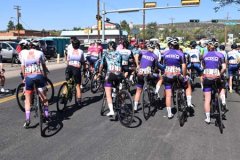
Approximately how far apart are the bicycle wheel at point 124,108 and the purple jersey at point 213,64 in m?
2.02

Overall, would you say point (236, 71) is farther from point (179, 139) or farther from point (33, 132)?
point (33, 132)

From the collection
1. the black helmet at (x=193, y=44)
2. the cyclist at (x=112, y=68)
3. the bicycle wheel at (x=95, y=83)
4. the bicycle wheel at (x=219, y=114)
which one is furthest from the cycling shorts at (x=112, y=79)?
the black helmet at (x=193, y=44)

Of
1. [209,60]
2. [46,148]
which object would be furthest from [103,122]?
[209,60]

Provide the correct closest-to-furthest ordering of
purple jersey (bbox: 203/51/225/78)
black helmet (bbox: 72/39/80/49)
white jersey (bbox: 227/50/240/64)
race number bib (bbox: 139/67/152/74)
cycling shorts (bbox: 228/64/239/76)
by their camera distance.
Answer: purple jersey (bbox: 203/51/225/78), race number bib (bbox: 139/67/152/74), black helmet (bbox: 72/39/80/49), white jersey (bbox: 227/50/240/64), cycling shorts (bbox: 228/64/239/76)

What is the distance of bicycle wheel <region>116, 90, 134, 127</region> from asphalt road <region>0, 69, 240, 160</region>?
0.17 meters

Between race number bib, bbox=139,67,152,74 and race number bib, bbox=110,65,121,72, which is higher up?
race number bib, bbox=110,65,121,72

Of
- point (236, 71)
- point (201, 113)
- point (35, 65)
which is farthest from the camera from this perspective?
point (236, 71)

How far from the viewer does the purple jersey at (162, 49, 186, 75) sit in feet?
29.7

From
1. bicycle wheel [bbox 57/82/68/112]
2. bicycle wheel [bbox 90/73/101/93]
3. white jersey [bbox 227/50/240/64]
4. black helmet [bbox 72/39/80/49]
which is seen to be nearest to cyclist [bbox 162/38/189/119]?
black helmet [bbox 72/39/80/49]

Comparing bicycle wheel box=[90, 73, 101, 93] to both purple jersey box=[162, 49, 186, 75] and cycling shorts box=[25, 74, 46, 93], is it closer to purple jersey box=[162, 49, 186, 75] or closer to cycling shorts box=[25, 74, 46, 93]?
purple jersey box=[162, 49, 186, 75]

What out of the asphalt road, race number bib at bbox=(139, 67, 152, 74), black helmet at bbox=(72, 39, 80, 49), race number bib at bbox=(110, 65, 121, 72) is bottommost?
the asphalt road

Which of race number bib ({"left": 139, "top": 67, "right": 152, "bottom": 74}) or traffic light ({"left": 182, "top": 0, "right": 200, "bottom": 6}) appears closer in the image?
race number bib ({"left": 139, "top": 67, "right": 152, "bottom": 74})

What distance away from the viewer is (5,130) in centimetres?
809

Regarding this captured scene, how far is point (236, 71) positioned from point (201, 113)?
563 centimetres
